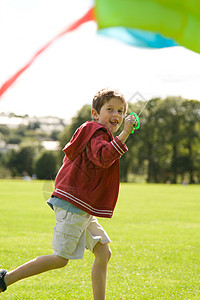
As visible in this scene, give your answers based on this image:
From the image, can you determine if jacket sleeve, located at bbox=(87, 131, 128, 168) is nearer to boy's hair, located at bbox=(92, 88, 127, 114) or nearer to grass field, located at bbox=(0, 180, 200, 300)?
boy's hair, located at bbox=(92, 88, 127, 114)

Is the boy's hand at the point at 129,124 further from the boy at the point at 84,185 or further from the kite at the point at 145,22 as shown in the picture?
the kite at the point at 145,22

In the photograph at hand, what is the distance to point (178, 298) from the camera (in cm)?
361

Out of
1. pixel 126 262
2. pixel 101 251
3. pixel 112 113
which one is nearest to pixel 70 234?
pixel 101 251

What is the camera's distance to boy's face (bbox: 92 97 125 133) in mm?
2828

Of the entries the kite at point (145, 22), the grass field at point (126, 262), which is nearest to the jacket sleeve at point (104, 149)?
the kite at point (145, 22)

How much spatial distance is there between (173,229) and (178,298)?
5.09 m

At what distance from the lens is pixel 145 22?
48.8 inches

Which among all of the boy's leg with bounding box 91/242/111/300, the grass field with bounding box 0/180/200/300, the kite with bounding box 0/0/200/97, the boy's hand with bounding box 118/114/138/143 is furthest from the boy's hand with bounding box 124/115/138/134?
the grass field with bounding box 0/180/200/300

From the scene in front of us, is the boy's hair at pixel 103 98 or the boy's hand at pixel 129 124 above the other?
the boy's hair at pixel 103 98

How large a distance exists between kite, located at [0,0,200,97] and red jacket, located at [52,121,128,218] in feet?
4.85

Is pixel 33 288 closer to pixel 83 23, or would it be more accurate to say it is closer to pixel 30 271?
pixel 30 271

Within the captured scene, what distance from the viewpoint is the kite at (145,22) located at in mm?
1214

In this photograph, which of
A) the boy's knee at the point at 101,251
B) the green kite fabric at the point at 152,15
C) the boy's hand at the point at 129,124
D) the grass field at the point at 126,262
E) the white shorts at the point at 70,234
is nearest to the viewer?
the green kite fabric at the point at 152,15

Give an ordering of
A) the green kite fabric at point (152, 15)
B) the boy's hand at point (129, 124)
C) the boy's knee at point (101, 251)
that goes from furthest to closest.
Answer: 1. the boy's knee at point (101, 251)
2. the boy's hand at point (129, 124)
3. the green kite fabric at point (152, 15)
